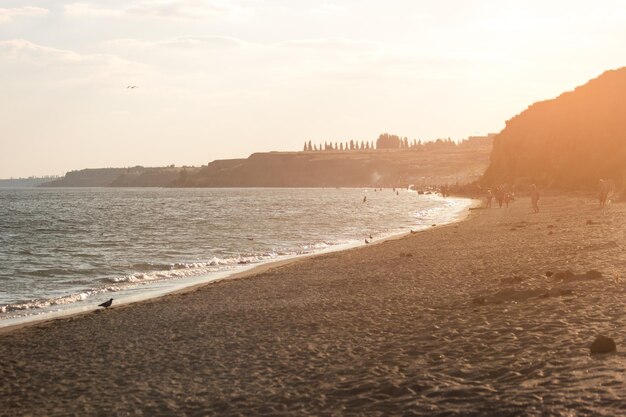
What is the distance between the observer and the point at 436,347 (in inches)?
468

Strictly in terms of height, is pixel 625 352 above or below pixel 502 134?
below

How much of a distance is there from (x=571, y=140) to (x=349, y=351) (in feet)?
274

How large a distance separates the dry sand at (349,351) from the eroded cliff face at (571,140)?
189 ft


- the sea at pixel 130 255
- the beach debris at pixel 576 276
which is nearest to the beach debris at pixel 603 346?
the beach debris at pixel 576 276

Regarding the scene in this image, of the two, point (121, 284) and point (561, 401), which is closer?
point (561, 401)

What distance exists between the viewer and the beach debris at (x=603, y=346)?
9.96 m

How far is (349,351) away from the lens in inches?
492

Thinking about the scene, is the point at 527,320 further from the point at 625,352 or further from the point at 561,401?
the point at 561,401

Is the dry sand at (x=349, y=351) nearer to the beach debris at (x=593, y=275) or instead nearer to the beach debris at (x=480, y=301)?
the beach debris at (x=480, y=301)

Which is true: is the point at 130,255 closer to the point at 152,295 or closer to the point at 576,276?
the point at 152,295

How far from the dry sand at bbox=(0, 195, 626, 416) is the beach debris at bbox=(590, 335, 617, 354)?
0.22m

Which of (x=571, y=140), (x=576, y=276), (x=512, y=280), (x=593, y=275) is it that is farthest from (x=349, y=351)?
(x=571, y=140)

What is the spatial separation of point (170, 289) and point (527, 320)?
1664cm

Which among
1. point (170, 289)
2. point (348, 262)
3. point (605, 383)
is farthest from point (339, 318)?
point (348, 262)
